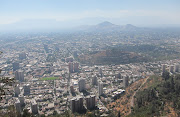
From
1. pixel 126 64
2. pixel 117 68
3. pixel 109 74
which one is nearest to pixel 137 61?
pixel 126 64

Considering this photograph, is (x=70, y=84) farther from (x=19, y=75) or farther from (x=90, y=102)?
(x=19, y=75)

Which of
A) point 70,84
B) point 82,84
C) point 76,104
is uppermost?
point 82,84

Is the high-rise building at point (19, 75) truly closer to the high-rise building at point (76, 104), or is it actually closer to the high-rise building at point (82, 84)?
the high-rise building at point (82, 84)

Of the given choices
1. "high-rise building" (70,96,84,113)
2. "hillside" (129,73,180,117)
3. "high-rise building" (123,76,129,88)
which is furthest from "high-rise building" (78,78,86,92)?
"hillside" (129,73,180,117)

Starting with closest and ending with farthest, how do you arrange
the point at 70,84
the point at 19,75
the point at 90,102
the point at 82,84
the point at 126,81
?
the point at 90,102
the point at 82,84
the point at 126,81
the point at 70,84
the point at 19,75

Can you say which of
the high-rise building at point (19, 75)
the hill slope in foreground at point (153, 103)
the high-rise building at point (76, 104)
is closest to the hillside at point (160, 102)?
the hill slope in foreground at point (153, 103)

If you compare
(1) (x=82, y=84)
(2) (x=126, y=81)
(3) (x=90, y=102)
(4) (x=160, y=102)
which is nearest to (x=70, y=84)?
(1) (x=82, y=84)

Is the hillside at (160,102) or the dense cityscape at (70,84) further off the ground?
the hillside at (160,102)

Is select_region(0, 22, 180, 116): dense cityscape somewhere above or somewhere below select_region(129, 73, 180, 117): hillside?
below

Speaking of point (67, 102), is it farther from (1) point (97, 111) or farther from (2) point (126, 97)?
(2) point (126, 97)

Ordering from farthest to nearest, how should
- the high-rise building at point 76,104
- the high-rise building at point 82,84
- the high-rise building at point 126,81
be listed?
the high-rise building at point 126,81 < the high-rise building at point 82,84 < the high-rise building at point 76,104

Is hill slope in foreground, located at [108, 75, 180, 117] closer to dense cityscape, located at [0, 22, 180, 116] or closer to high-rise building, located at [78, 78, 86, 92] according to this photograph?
dense cityscape, located at [0, 22, 180, 116]
